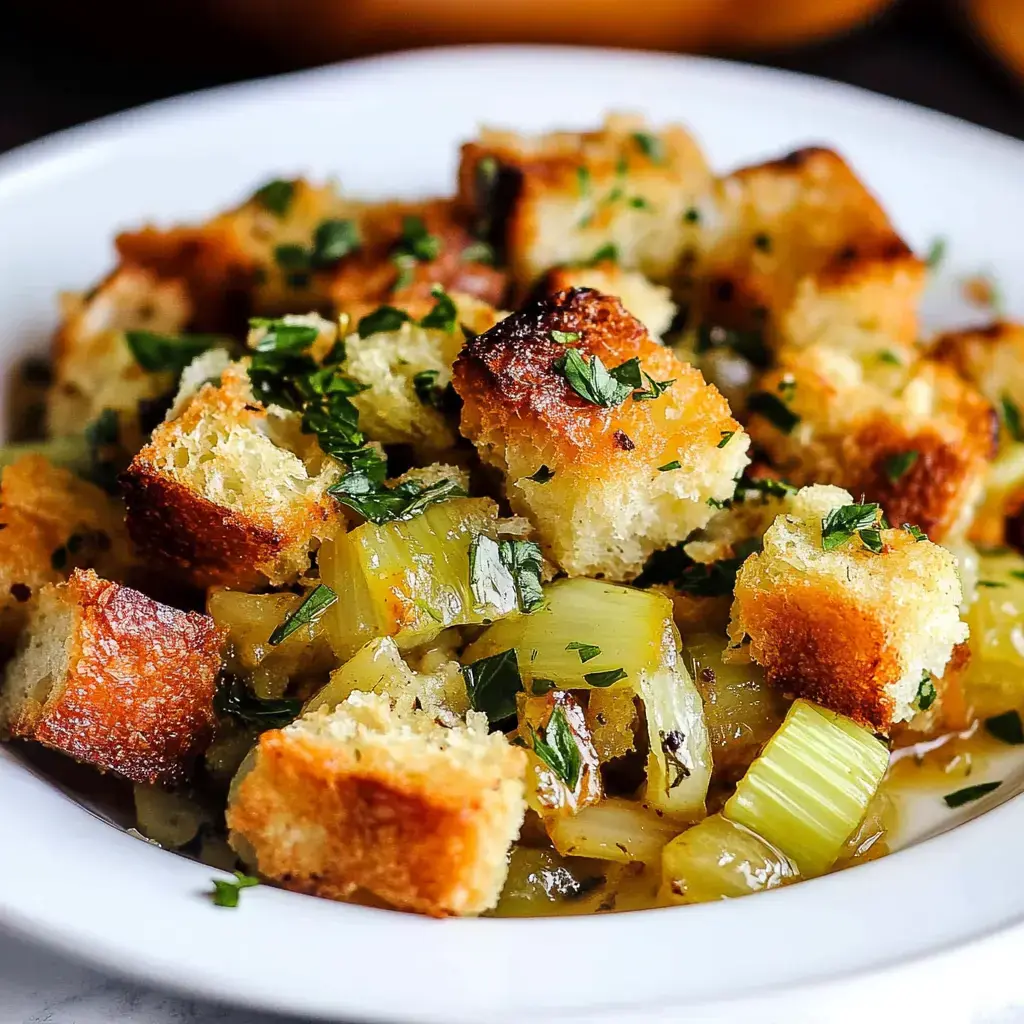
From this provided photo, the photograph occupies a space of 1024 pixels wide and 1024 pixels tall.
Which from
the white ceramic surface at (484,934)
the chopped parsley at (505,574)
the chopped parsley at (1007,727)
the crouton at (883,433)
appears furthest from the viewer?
the crouton at (883,433)

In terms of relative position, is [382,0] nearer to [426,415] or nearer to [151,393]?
[151,393]

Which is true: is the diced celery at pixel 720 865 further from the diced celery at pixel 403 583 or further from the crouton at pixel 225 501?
the crouton at pixel 225 501

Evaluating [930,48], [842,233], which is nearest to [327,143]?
[842,233]

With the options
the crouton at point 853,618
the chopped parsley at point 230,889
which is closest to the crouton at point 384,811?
the chopped parsley at point 230,889

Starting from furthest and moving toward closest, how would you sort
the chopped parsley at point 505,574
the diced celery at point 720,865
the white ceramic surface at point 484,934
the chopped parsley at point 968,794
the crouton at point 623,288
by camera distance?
the crouton at point 623,288 < the chopped parsley at point 968,794 < the chopped parsley at point 505,574 < the diced celery at point 720,865 < the white ceramic surface at point 484,934

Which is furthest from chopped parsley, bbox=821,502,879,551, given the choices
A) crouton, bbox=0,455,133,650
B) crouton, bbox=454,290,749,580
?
crouton, bbox=0,455,133,650

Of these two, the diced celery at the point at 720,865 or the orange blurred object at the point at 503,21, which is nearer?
the diced celery at the point at 720,865

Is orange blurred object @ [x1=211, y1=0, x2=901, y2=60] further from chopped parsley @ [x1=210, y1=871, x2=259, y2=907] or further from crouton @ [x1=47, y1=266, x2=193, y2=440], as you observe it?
chopped parsley @ [x1=210, y1=871, x2=259, y2=907]

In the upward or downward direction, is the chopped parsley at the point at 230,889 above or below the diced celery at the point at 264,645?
below
